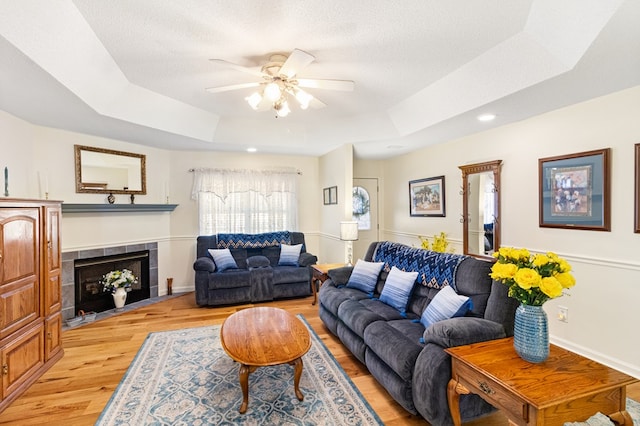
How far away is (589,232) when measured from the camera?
2830mm

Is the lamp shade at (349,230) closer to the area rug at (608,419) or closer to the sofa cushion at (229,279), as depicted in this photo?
the sofa cushion at (229,279)

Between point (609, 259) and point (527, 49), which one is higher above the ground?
point (527, 49)

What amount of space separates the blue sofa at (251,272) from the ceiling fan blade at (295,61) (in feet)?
9.99

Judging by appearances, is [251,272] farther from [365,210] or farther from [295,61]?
[295,61]

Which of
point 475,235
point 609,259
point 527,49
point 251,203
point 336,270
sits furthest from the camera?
point 251,203

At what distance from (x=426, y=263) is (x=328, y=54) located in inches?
80.0

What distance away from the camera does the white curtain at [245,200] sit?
17.4 ft

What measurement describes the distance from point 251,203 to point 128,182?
192 centimetres

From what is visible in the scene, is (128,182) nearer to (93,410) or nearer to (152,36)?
(152,36)

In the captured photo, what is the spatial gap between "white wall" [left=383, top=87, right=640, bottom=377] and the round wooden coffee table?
2638 millimetres

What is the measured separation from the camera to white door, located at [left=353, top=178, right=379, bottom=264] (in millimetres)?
6246

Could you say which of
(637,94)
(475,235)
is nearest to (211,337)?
(475,235)

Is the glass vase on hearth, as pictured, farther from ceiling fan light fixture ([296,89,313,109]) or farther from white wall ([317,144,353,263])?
ceiling fan light fixture ([296,89,313,109])

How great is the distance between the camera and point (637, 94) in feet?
8.20
